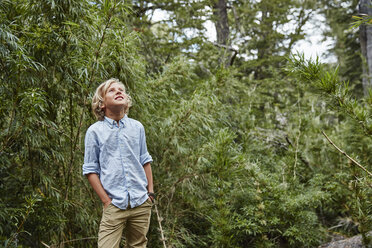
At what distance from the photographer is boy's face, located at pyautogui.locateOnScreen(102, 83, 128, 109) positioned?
198 cm

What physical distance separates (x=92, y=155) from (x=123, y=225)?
476mm

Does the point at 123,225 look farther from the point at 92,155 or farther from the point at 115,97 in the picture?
the point at 115,97

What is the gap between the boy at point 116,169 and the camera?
185 cm

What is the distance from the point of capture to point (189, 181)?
131 inches

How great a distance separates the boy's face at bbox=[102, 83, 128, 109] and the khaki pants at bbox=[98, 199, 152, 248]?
0.63 meters

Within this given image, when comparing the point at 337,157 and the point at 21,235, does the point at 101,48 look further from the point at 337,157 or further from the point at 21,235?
the point at 337,157

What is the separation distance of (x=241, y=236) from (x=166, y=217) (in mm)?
888

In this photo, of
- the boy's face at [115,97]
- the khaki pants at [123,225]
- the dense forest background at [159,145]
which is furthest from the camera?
the dense forest background at [159,145]

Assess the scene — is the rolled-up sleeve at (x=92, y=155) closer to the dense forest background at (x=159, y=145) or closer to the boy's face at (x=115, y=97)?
the boy's face at (x=115, y=97)

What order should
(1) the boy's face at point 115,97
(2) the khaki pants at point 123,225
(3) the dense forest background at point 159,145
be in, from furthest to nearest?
1. (3) the dense forest background at point 159,145
2. (1) the boy's face at point 115,97
3. (2) the khaki pants at point 123,225

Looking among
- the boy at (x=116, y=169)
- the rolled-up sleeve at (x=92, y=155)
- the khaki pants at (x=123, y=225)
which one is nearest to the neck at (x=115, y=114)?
the boy at (x=116, y=169)

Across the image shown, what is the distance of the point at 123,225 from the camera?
6.30 feet

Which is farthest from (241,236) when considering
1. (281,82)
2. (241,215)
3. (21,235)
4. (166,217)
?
(281,82)

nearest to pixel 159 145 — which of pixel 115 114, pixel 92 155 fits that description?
pixel 115 114
